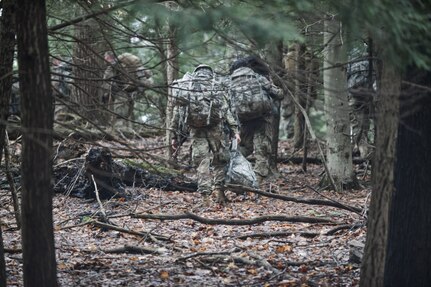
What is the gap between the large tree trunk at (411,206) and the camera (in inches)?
236

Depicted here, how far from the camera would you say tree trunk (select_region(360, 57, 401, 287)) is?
5.04m

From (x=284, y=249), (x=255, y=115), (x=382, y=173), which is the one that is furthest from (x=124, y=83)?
(x=255, y=115)

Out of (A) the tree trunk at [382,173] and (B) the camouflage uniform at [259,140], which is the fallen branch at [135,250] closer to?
(A) the tree trunk at [382,173]

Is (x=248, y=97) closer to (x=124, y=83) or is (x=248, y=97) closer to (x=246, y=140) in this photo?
(x=246, y=140)

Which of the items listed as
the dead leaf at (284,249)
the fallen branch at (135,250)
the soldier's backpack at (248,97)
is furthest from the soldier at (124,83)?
the soldier's backpack at (248,97)

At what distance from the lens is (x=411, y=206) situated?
6.14 meters

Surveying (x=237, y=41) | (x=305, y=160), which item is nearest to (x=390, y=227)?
(x=237, y=41)

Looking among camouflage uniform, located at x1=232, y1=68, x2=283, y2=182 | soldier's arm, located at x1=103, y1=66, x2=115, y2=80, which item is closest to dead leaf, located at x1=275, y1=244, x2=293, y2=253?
soldier's arm, located at x1=103, y1=66, x2=115, y2=80

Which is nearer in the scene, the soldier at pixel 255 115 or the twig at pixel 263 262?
the twig at pixel 263 262

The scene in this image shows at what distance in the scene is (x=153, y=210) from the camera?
11055 millimetres

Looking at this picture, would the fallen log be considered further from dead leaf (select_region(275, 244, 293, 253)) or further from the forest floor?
dead leaf (select_region(275, 244, 293, 253))

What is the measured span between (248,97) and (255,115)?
603mm

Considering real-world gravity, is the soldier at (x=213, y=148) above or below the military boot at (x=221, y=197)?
above

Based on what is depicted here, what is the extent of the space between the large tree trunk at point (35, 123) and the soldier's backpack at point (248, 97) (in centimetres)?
679
